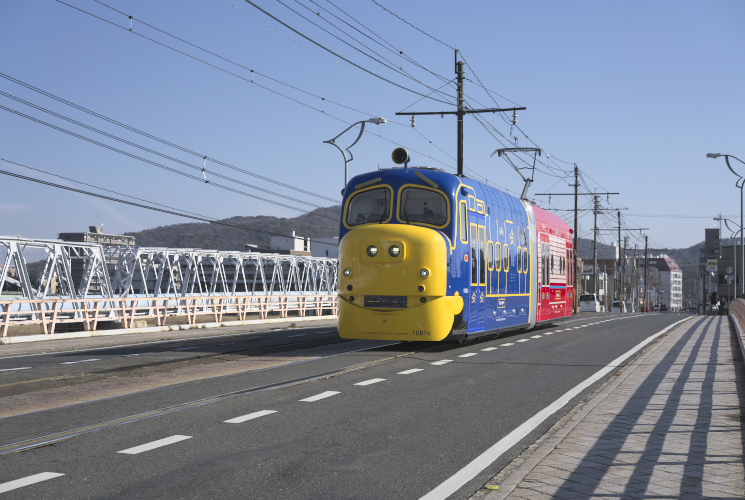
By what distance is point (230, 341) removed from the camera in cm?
2212

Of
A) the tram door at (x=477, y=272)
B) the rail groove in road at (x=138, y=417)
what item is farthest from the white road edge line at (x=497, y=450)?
the tram door at (x=477, y=272)

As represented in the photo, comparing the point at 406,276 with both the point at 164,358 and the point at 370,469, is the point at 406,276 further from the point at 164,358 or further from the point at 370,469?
the point at 370,469

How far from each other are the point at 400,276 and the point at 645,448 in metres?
9.48

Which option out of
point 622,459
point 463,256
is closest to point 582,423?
point 622,459

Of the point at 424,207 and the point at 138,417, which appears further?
the point at 424,207

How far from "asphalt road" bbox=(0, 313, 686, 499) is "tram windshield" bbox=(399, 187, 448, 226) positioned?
3.85 meters

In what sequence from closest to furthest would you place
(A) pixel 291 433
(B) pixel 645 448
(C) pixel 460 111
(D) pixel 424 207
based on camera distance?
(B) pixel 645 448 < (A) pixel 291 433 < (D) pixel 424 207 < (C) pixel 460 111

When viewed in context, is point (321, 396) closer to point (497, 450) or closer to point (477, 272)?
point (497, 450)

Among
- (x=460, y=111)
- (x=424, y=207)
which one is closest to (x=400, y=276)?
(x=424, y=207)

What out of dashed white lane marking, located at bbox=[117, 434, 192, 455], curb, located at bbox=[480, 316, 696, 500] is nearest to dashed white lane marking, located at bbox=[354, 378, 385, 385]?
curb, located at bbox=[480, 316, 696, 500]

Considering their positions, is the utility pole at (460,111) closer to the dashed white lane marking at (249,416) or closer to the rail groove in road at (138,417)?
the rail groove in road at (138,417)

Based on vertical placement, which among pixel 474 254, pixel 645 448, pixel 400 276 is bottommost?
pixel 645 448

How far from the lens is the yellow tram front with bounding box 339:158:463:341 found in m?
16.7

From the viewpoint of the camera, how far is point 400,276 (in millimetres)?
16797
